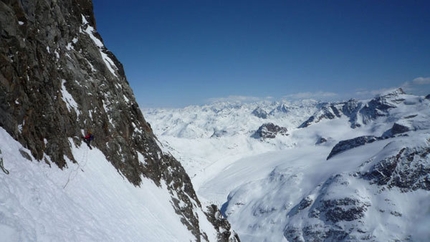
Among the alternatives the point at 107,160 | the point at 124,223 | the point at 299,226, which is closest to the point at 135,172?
the point at 107,160

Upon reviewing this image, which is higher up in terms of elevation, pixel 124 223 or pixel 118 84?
pixel 118 84

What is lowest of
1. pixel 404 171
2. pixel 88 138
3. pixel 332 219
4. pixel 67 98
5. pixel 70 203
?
pixel 332 219

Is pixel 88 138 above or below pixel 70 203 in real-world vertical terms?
above

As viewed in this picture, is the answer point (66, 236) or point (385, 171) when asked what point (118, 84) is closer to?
point (66, 236)

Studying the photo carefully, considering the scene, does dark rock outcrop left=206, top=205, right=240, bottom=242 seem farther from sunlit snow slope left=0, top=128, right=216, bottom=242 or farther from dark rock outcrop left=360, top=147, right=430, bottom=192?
dark rock outcrop left=360, top=147, right=430, bottom=192

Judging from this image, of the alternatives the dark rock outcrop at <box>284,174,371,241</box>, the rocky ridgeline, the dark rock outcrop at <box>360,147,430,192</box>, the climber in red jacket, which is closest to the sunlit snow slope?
the climber in red jacket

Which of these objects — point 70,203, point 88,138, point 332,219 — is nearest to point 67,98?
point 88,138

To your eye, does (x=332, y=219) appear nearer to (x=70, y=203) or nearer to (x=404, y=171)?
(x=404, y=171)

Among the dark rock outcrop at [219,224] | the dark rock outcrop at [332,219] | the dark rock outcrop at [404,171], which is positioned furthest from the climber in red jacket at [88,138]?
the dark rock outcrop at [404,171]
